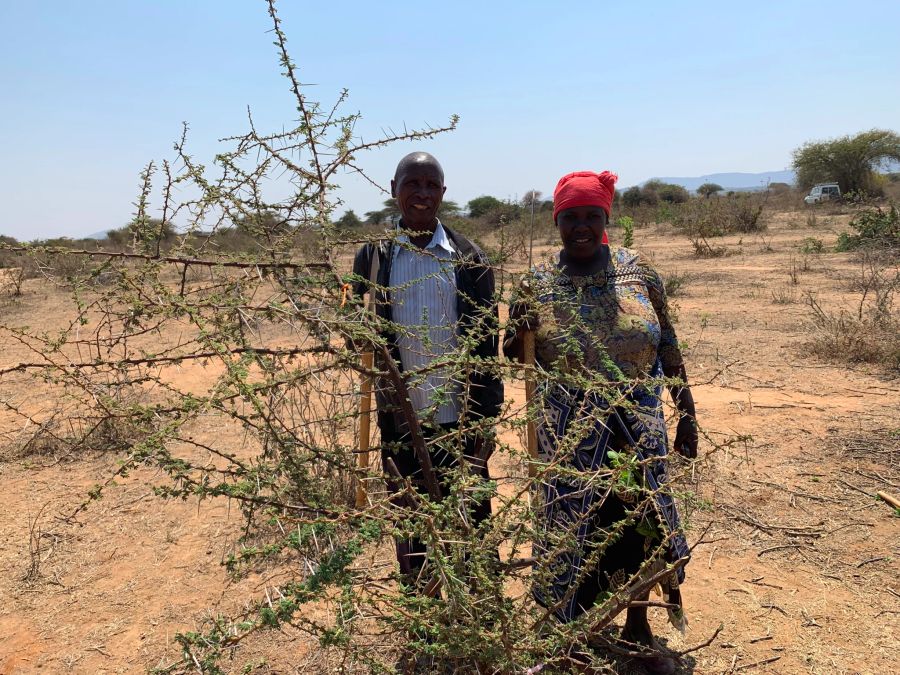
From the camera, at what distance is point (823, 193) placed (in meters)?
27.4

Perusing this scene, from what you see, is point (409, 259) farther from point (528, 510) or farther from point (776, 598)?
point (776, 598)

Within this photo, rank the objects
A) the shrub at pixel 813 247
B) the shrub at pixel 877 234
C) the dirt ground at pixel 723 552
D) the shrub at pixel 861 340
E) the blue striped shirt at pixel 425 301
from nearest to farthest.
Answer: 1. the blue striped shirt at pixel 425 301
2. the dirt ground at pixel 723 552
3. the shrub at pixel 861 340
4. the shrub at pixel 877 234
5. the shrub at pixel 813 247

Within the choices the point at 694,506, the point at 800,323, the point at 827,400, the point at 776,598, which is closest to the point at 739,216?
the point at 800,323

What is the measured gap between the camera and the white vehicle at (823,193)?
85.3 ft

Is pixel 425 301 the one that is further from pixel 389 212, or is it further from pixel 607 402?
pixel 389 212

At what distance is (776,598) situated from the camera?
269cm

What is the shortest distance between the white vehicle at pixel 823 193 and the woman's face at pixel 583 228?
27.7 meters

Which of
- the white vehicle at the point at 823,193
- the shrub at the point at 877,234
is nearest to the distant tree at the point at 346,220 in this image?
the shrub at the point at 877,234

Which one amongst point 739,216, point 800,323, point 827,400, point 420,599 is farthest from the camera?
point 739,216

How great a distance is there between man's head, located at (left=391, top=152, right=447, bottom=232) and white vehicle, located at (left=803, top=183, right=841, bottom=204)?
27.9m

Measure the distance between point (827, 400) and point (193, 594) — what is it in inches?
172

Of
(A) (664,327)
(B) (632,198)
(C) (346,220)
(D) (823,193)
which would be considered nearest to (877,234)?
(C) (346,220)

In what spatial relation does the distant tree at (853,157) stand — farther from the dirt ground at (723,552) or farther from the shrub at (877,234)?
the dirt ground at (723,552)

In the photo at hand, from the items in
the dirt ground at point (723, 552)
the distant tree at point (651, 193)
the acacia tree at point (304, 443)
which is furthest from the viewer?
the distant tree at point (651, 193)
